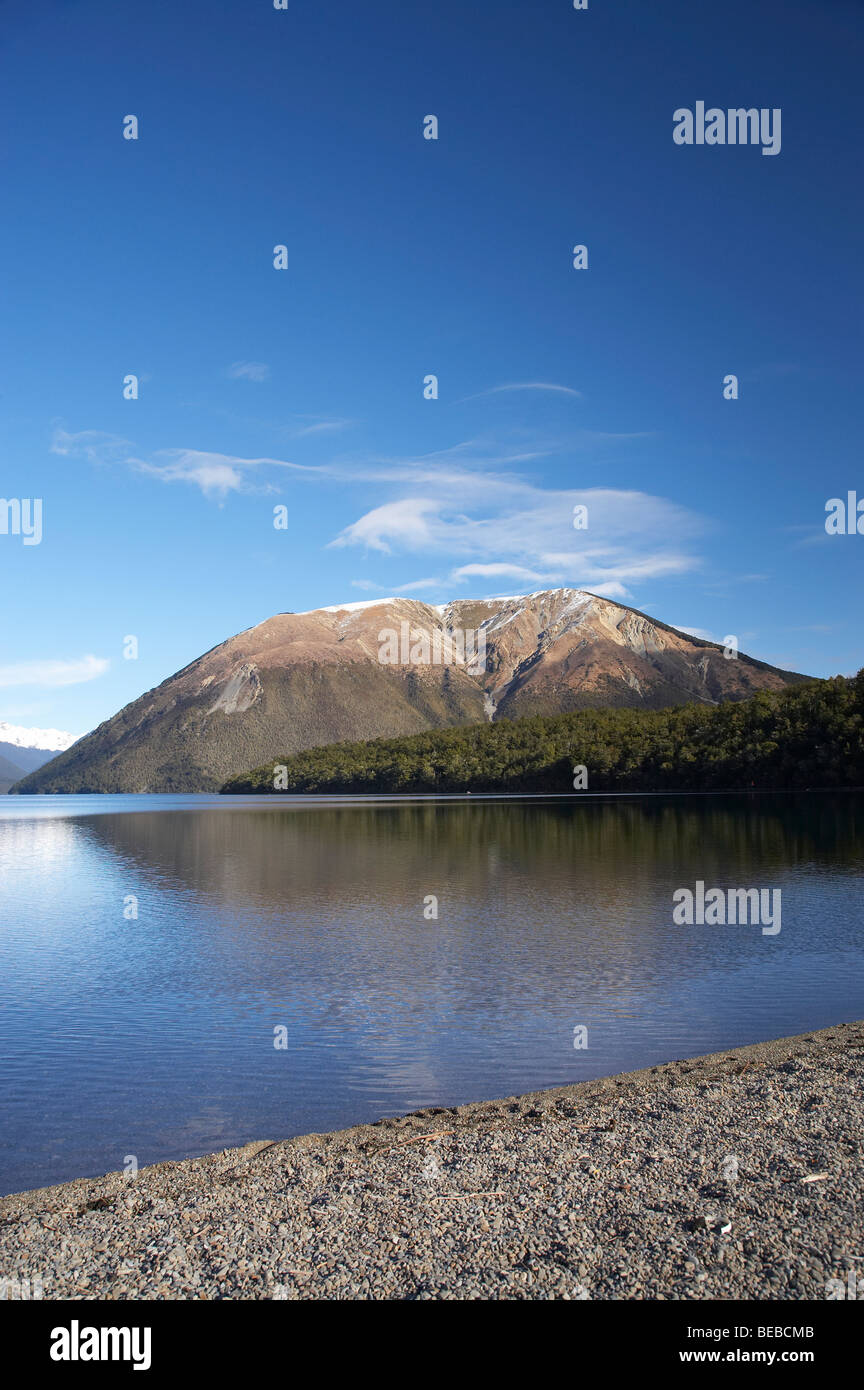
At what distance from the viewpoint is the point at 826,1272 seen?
7.01m

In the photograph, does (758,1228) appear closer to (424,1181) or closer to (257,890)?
(424,1181)

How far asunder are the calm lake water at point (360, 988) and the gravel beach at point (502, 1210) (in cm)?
187

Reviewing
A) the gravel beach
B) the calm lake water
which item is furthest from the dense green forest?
the gravel beach

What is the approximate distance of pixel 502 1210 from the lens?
854 centimetres

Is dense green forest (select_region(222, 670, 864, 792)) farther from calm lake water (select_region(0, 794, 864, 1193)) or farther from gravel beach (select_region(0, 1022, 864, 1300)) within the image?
gravel beach (select_region(0, 1022, 864, 1300))

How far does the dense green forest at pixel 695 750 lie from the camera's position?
123812mm

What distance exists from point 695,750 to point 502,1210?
145m

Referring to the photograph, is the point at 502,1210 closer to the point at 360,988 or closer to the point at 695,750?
the point at 360,988

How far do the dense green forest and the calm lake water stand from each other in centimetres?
8093

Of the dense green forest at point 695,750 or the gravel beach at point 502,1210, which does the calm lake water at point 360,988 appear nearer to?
the gravel beach at point 502,1210

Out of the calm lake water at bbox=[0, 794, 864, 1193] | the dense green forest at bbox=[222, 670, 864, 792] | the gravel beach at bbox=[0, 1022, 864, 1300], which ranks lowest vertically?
the calm lake water at bbox=[0, 794, 864, 1193]

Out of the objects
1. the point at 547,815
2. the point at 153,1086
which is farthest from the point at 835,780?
the point at 153,1086

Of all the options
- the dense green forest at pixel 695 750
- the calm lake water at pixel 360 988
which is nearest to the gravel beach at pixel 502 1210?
the calm lake water at pixel 360 988

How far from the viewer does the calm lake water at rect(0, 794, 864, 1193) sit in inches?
539
